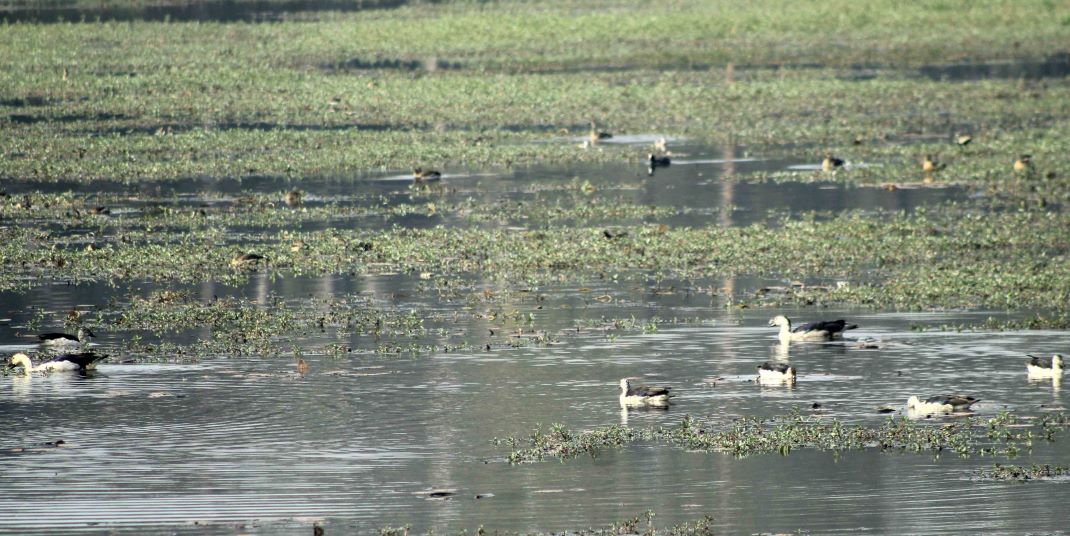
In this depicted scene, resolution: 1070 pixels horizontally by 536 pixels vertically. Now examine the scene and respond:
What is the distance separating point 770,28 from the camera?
6100 cm

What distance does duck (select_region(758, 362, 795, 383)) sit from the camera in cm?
1948

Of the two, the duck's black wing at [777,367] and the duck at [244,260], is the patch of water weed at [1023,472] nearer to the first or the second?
the duck's black wing at [777,367]

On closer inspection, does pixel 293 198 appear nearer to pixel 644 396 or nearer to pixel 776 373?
pixel 776 373

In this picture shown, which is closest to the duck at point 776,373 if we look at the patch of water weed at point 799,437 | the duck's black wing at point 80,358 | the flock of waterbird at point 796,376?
the flock of waterbird at point 796,376

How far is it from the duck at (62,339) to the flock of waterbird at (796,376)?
6.75m

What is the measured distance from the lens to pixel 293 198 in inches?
1289

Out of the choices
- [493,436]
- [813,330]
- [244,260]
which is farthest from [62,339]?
[813,330]

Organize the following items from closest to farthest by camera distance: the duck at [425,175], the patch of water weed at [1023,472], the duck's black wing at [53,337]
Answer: the patch of water weed at [1023,472] → the duck's black wing at [53,337] → the duck at [425,175]

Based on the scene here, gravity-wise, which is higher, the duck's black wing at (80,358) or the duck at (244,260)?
the duck at (244,260)

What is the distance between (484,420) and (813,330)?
17.5 ft

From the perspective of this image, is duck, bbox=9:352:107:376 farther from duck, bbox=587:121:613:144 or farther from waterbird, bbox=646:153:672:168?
duck, bbox=587:121:613:144

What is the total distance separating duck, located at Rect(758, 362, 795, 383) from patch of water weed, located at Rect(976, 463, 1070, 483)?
156 inches

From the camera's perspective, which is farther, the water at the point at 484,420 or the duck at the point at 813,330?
the duck at the point at 813,330

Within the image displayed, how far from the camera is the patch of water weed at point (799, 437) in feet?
54.7
